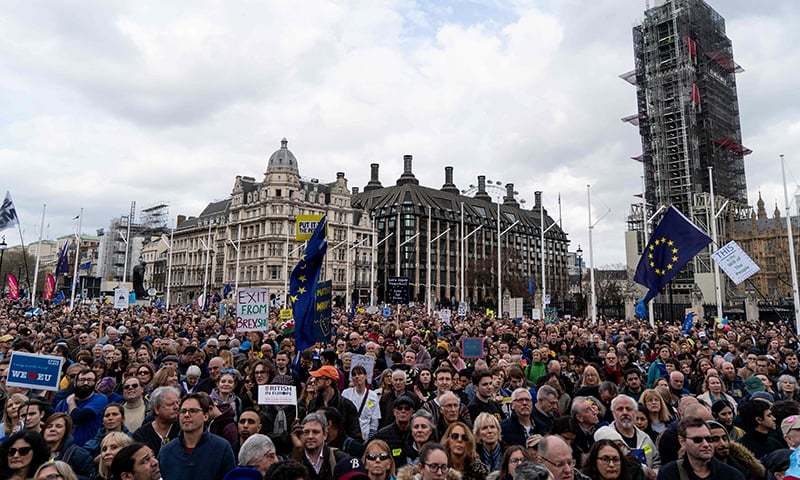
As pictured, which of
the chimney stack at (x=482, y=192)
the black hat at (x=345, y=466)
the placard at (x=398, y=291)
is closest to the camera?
the black hat at (x=345, y=466)

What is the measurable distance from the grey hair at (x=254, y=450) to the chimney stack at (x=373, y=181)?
93.9m

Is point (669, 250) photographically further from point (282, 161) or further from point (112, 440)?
point (282, 161)

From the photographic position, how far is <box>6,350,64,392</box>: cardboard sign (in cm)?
667

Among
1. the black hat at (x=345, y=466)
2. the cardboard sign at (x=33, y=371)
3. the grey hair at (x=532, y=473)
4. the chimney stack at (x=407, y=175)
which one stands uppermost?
the chimney stack at (x=407, y=175)

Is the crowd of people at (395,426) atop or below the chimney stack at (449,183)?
below

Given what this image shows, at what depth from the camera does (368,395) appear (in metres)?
7.00

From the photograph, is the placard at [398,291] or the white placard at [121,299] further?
the placard at [398,291]

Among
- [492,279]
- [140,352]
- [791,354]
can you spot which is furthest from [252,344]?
[492,279]

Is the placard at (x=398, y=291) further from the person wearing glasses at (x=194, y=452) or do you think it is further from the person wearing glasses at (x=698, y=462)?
the person wearing glasses at (x=698, y=462)

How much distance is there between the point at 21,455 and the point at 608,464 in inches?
179

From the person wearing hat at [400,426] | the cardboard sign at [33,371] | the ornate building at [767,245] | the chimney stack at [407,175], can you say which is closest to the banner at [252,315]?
the cardboard sign at [33,371]

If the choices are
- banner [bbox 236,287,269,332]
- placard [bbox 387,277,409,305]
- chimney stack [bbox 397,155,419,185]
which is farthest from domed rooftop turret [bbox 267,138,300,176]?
banner [bbox 236,287,269,332]

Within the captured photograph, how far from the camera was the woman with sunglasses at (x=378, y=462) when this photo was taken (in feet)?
14.4

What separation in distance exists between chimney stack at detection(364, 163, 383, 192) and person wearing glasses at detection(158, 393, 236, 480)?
3684 inches
